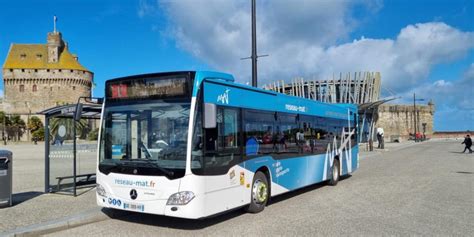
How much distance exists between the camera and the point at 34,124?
8975cm

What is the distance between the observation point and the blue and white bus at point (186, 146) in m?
6.79

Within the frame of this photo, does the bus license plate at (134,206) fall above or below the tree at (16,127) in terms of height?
below

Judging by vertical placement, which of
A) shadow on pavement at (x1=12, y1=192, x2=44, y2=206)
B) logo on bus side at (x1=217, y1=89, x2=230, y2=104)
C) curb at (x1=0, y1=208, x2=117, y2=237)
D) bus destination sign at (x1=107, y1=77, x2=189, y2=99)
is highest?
bus destination sign at (x1=107, y1=77, x2=189, y2=99)

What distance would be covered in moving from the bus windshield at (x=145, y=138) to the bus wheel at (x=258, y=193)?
2143 mm

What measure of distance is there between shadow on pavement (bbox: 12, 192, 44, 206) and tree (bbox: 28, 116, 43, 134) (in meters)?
85.8

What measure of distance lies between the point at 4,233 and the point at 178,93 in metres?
3.38

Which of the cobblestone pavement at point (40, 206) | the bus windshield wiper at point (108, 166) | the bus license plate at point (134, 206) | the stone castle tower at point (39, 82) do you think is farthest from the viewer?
the stone castle tower at point (39, 82)

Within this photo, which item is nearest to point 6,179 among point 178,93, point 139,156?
point 139,156

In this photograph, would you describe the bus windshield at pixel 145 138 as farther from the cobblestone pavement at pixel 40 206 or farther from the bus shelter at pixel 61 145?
the bus shelter at pixel 61 145

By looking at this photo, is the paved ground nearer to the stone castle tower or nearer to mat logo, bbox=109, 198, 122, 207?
mat logo, bbox=109, 198, 122, 207

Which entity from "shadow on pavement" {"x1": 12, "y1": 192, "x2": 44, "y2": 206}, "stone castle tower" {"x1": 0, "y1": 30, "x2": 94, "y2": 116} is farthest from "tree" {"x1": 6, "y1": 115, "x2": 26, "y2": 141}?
"shadow on pavement" {"x1": 12, "y1": 192, "x2": 44, "y2": 206}

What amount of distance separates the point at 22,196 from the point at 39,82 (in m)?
101

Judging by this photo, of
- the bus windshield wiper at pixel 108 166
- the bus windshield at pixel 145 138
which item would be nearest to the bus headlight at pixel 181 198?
the bus windshield at pixel 145 138

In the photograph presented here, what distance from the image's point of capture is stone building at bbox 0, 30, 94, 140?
331ft
